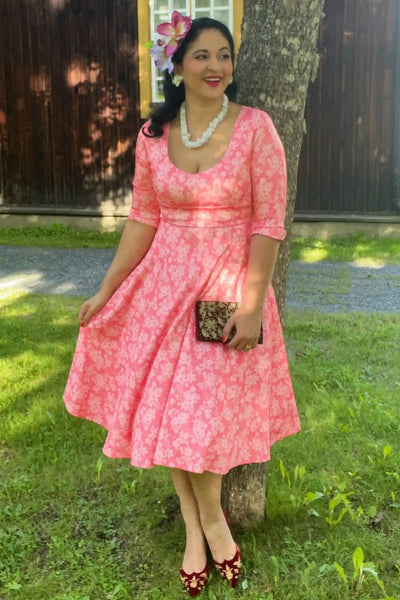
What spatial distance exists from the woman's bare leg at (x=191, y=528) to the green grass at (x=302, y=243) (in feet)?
20.1

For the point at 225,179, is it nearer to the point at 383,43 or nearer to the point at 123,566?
the point at 123,566

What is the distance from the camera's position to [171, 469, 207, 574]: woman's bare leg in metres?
2.73

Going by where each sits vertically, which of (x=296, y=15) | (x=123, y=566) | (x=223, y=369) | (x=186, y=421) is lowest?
(x=123, y=566)

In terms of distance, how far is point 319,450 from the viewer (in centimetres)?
372

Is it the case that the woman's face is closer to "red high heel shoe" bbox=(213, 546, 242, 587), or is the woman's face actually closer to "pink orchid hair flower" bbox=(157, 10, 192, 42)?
"pink orchid hair flower" bbox=(157, 10, 192, 42)

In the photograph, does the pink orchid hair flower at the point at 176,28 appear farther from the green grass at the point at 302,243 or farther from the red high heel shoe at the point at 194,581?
the green grass at the point at 302,243

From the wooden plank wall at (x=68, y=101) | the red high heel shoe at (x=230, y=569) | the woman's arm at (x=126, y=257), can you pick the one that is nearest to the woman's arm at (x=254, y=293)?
the woman's arm at (x=126, y=257)

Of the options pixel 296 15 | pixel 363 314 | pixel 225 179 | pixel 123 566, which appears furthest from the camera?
pixel 363 314

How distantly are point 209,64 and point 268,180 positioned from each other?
0.44 meters

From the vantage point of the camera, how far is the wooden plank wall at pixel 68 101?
10117 millimetres

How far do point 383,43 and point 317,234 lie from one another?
2.55m

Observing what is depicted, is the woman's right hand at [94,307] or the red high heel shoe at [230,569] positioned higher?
the woman's right hand at [94,307]

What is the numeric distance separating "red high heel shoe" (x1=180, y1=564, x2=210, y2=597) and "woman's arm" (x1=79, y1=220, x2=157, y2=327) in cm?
102

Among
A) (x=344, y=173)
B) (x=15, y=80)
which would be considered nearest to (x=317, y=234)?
(x=344, y=173)
